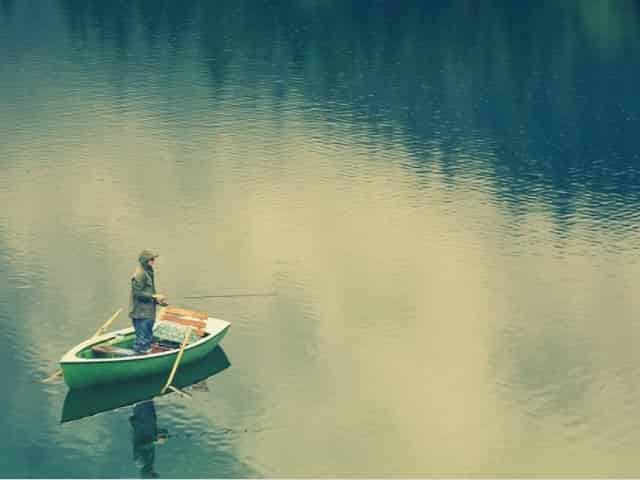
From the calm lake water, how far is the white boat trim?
4.64 feet

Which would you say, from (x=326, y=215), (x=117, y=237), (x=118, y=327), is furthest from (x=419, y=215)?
(x=118, y=327)

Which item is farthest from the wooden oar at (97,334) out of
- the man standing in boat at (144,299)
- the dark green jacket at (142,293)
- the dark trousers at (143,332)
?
the dark green jacket at (142,293)

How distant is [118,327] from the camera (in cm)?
5709

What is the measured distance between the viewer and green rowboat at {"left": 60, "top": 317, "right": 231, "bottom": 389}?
49.9 m

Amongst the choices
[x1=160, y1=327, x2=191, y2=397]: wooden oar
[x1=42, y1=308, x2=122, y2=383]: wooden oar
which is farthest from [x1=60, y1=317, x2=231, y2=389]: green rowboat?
[x1=42, y1=308, x2=122, y2=383]: wooden oar

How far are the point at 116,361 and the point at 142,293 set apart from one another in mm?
2886

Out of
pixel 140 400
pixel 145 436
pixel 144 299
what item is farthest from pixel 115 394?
pixel 144 299

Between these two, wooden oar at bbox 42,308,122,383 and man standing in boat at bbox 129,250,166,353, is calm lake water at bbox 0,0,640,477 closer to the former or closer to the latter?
wooden oar at bbox 42,308,122,383

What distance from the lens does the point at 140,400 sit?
165 feet

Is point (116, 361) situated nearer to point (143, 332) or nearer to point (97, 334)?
point (143, 332)

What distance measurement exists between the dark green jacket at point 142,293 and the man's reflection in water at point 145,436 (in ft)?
11.4

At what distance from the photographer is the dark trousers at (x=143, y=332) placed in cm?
5125

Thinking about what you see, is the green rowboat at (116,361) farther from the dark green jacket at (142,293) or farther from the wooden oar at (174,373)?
the dark green jacket at (142,293)

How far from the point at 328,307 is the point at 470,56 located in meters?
63.8
